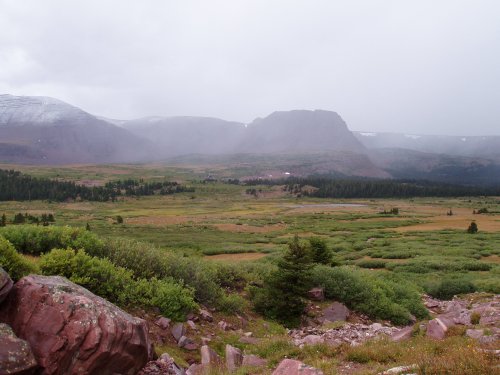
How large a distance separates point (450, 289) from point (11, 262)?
22008mm

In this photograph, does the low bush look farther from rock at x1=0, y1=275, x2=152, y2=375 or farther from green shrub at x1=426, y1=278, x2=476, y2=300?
green shrub at x1=426, y1=278, x2=476, y2=300

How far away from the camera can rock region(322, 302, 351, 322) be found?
15.4 m

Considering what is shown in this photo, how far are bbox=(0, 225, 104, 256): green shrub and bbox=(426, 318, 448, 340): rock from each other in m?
10.9

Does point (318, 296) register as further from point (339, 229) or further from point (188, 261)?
point (339, 229)

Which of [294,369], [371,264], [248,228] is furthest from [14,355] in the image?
[248,228]

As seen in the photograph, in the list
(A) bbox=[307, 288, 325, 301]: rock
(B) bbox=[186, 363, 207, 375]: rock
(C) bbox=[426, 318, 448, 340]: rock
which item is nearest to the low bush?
(B) bbox=[186, 363, 207, 375]: rock

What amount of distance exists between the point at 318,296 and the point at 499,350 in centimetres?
997

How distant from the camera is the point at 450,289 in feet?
72.1

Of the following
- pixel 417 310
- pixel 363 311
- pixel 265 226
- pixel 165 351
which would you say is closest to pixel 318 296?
pixel 363 311

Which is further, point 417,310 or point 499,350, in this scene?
point 417,310

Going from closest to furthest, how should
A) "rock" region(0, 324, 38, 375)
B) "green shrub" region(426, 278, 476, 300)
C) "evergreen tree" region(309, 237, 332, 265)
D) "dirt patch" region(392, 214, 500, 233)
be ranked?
1. "rock" region(0, 324, 38, 375)
2. "green shrub" region(426, 278, 476, 300)
3. "evergreen tree" region(309, 237, 332, 265)
4. "dirt patch" region(392, 214, 500, 233)

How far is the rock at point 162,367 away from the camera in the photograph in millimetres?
8392

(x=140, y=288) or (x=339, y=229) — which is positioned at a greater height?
(x=140, y=288)

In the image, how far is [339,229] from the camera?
6650cm
